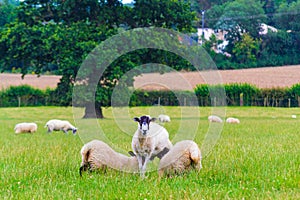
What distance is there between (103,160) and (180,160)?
1.35m

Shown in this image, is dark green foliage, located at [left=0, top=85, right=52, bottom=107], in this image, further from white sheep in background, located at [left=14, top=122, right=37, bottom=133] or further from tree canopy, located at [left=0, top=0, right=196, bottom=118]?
white sheep in background, located at [left=14, top=122, right=37, bottom=133]

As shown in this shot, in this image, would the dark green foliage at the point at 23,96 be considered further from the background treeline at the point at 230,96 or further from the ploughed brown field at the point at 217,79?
the ploughed brown field at the point at 217,79

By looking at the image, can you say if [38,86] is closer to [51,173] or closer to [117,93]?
[117,93]

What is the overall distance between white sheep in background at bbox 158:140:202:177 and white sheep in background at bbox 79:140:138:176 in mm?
543

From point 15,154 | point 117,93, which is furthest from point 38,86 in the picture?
point 15,154

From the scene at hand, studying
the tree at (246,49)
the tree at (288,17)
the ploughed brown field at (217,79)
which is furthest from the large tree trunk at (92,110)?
the tree at (288,17)

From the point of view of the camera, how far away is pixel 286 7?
3125 inches

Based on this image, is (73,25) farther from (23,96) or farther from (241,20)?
(241,20)

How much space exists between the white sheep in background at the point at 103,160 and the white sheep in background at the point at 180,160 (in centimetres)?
54

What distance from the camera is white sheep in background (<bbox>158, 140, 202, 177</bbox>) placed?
945cm

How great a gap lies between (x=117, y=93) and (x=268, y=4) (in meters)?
58.3

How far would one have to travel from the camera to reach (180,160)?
9469 millimetres

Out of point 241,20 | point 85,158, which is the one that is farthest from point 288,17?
point 85,158

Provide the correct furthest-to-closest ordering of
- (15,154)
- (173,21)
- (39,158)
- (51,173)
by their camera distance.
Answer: (173,21) → (15,154) → (39,158) → (51,173)
